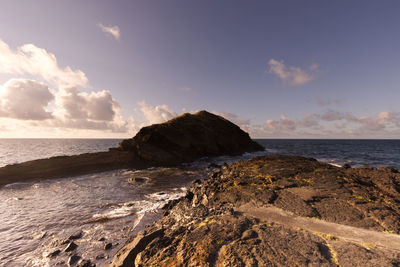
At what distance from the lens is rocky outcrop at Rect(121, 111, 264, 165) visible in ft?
104

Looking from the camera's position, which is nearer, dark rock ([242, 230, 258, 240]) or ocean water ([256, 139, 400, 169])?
dark rock ([242, 230, 258, 240])

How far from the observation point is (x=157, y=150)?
31.9 metres

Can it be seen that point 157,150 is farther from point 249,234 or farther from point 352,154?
point 352,154

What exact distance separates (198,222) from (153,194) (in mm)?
8710

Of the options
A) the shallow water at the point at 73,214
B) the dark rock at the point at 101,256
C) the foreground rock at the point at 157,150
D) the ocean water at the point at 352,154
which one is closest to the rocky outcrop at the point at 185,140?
the foreground rock at the point at 157,150

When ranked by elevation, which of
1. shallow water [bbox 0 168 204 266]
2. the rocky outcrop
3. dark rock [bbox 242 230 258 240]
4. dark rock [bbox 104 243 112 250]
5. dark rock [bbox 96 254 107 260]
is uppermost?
A: the rocky outcrop

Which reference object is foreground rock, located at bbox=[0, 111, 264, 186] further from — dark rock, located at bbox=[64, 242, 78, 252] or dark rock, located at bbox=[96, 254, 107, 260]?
dark rock, located at bbox=[96, 254, 107, 260]

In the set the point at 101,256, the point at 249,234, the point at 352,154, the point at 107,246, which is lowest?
the point at 101,256

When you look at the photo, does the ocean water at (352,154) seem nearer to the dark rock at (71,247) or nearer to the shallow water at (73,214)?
the shallow water at (73,214)

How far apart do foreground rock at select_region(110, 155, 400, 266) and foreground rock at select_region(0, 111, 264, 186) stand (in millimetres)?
22549

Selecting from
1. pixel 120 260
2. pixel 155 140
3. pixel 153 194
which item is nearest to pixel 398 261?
pixel 120 260

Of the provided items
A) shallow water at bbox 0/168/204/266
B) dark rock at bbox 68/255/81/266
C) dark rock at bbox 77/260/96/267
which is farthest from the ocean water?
dark rock at bbox 68/255/81/266

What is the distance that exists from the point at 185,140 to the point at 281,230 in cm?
3175

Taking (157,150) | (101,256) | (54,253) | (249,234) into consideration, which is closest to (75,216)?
(54,253)
